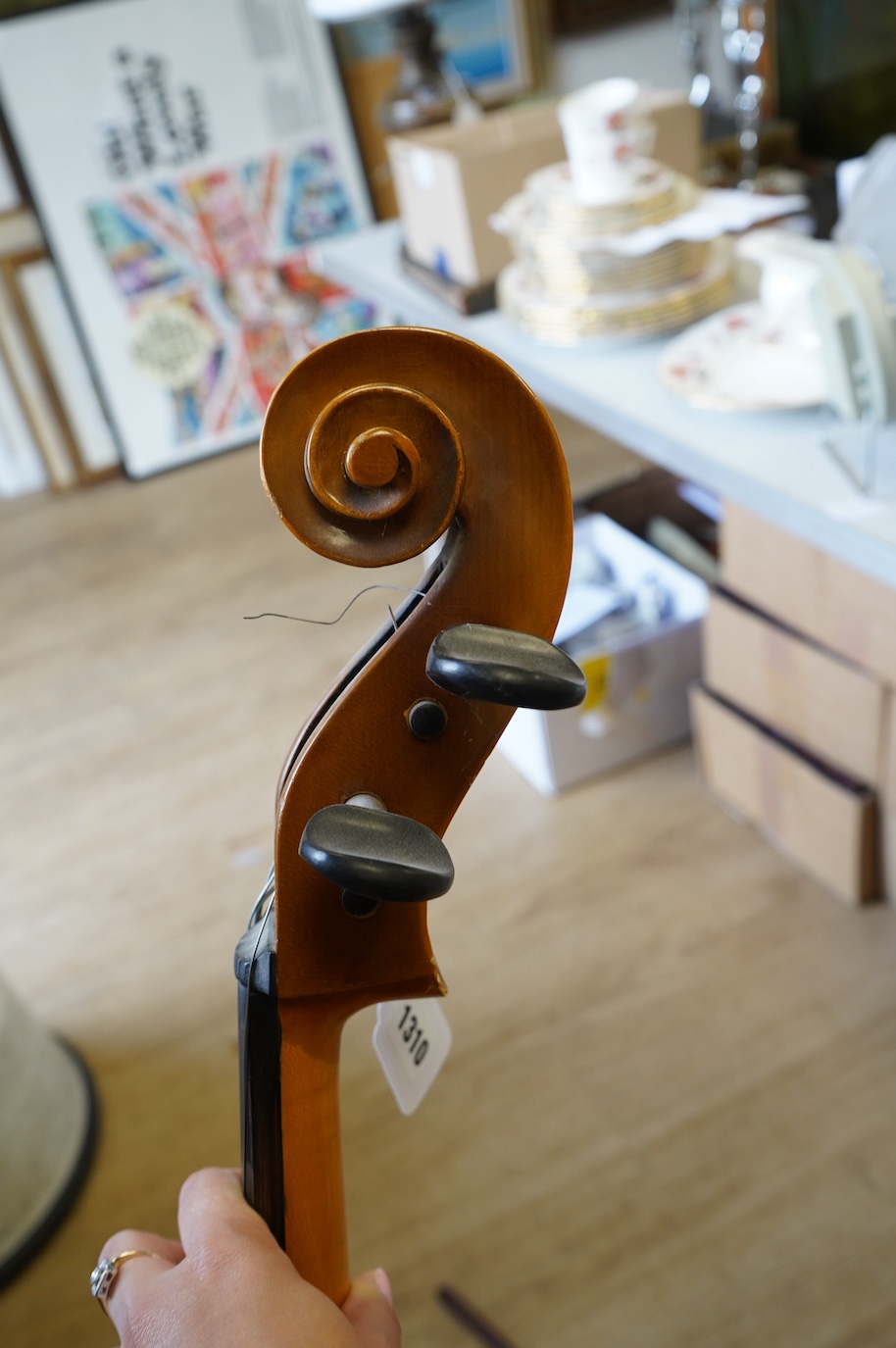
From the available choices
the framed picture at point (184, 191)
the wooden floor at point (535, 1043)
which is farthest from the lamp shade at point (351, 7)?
the wooden floor at point (535, 1043)

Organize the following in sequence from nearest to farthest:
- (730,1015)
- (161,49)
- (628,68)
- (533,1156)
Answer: (533,1156), (730,1015), (161,49), (628,68)

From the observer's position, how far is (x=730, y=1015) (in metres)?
1.50

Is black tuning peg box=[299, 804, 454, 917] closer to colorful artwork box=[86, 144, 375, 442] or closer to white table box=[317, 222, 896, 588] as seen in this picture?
white table box=[317, 222, 896, 588]

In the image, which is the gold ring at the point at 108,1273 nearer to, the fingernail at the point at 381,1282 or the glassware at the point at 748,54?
the fingernail at the point at 381,1282

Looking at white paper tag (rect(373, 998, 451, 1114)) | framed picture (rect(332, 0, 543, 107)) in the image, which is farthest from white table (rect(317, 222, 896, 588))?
framed picture (rect(332, 0, 543, 107))

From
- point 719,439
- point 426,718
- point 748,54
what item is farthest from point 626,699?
point 426,718

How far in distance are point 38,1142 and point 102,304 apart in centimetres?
249

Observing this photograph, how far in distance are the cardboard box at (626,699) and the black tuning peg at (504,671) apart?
4.27ft

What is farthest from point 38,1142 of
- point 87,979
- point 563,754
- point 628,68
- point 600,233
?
point 628,68

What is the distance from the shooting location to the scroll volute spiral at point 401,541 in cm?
48

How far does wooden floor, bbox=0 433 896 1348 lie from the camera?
4.10 feet

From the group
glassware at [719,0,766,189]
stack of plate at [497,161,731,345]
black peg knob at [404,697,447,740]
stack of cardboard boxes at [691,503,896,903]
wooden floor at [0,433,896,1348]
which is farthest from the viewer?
glassware at [719,0,766,189]

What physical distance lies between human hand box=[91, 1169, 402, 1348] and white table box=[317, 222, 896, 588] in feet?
2.44

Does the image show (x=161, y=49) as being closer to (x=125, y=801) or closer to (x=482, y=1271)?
(x=125, y=801)
